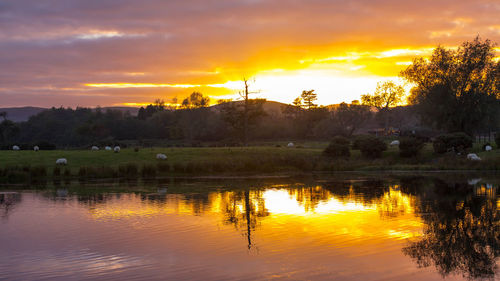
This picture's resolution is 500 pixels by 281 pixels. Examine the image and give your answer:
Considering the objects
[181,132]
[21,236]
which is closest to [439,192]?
[21,236]

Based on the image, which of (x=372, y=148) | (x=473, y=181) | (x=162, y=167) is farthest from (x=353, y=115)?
(x=473, y=181)

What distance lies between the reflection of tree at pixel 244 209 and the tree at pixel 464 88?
4426cm

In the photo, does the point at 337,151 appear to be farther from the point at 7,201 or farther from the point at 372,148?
the point at 7,201

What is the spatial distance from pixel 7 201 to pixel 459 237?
77.4ft

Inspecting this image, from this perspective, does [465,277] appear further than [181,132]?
No

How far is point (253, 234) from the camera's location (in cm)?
1755

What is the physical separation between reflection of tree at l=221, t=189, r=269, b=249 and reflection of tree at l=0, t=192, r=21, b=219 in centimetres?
1036

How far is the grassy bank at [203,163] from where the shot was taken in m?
43.1

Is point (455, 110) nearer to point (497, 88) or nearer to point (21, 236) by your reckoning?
point (497, 88)

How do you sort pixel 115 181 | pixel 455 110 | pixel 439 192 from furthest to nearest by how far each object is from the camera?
pixel 455 110, pixel 115 181, pixel 439 192

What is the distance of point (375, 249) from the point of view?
49.4ft

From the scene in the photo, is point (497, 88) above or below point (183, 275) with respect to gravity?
above

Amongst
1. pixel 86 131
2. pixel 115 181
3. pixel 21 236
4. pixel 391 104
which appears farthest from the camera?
pixel 391 104

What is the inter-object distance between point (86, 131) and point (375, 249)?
327ft
